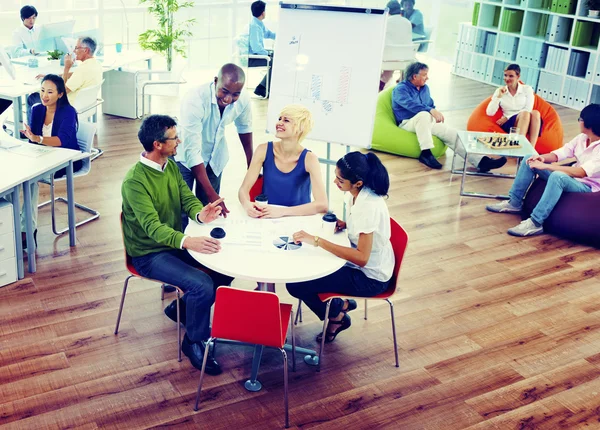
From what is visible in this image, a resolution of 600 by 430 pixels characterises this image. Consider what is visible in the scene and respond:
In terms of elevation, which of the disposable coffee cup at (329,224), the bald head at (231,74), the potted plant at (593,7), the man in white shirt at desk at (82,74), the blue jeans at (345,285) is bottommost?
the blue jeans at (345,285)

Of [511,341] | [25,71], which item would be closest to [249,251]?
[511,341]

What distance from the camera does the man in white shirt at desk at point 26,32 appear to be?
26.1 ft

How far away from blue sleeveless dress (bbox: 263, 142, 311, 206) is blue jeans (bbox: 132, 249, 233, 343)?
716 millimetres

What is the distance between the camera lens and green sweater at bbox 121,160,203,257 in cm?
370

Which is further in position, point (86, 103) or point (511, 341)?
point (86, 103)

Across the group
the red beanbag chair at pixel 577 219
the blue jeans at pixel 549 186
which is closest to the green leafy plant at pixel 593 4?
the blue jeans at pixel 549 186

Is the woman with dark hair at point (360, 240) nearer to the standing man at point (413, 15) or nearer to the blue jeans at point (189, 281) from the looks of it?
the blue jeans at point (189, 281)

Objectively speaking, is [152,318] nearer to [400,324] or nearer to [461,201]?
[400,324]

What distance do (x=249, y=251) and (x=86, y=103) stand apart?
368cm

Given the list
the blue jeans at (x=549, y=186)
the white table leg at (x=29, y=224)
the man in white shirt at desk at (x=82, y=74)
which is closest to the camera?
the white table leg at (x=29, y=224)

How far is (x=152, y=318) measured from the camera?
14.3 ft

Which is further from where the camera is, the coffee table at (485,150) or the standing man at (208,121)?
the coffee table at (485,150)

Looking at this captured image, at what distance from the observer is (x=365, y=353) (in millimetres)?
4133

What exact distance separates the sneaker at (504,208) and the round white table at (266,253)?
8.67 ft
